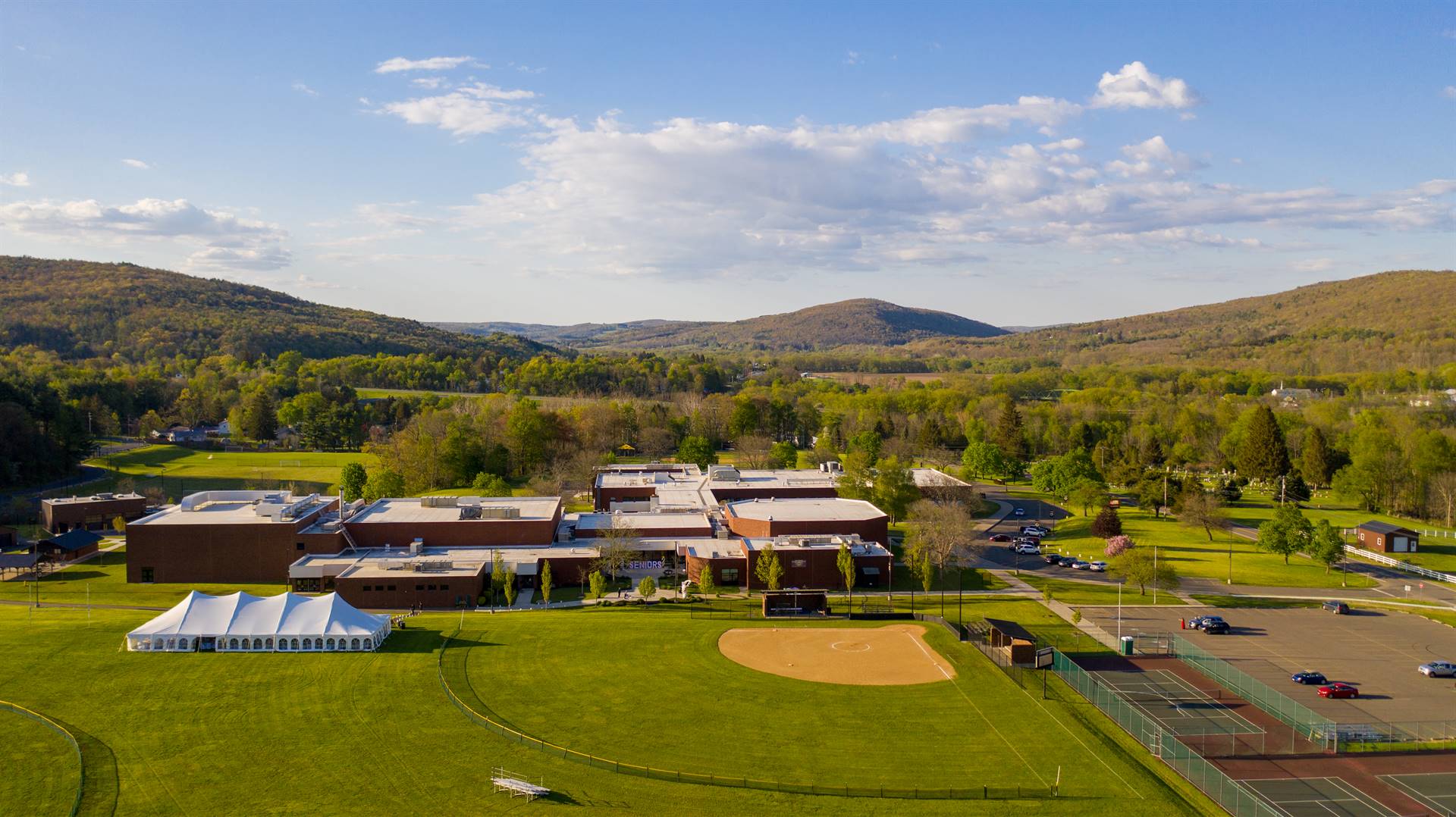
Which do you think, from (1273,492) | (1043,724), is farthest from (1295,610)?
(1273,492)

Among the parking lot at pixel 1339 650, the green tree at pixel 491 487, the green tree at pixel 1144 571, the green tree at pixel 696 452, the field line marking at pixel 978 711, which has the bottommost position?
the field line marking at pixel 978 711

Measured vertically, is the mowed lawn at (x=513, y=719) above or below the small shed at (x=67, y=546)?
below

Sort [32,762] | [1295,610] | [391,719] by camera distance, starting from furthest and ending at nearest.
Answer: [1295,610] < [391,719] < [32,762]

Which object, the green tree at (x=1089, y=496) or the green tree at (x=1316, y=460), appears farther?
the green tree at (x=1316, y=460)

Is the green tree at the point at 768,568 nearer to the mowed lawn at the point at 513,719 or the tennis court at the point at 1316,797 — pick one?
the mowed lawn at the point at 513,719

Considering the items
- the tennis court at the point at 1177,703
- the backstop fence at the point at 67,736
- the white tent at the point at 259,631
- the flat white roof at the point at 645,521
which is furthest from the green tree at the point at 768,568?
the backstop fence at the point at 67,736

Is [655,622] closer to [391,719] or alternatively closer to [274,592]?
[391,719]
